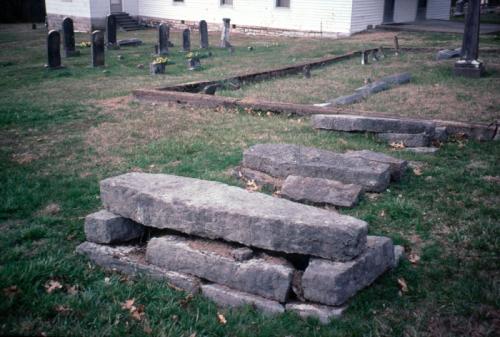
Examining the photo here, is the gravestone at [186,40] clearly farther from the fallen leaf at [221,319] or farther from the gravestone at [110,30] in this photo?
the fallen leaf at [221,319]

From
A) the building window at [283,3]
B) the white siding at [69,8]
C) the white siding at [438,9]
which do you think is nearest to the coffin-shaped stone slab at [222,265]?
the building window at [283,3]

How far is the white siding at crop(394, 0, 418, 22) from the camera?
88.4 ft

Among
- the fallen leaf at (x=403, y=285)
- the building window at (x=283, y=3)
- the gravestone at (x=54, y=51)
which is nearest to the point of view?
the fallen leaf at (x=403, y=285)

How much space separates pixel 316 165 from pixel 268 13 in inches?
838

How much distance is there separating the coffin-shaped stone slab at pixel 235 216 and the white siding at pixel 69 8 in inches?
1027

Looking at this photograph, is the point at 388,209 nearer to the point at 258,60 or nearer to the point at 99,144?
the point at 99,144

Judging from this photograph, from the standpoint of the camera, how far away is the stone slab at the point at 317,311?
345 centimetres

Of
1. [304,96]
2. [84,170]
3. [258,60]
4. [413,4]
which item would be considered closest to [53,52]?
[258,60]

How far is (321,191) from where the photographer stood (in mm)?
5277

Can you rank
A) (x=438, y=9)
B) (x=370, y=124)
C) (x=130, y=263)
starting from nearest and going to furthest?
(x=130, y=263) < (x=370, y=124) < (x=438, y=9)

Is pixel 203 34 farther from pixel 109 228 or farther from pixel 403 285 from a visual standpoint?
pixel 403 285

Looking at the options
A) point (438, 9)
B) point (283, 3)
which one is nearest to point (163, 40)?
point (283, 3)

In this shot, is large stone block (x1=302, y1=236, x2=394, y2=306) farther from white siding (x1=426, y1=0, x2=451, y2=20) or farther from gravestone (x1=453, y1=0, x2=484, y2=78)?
white siding (x1=426, y1=0, x2=451, y2=20)

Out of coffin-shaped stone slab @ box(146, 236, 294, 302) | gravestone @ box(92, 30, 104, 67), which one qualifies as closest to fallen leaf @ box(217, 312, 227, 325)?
coffin-shaped stone slab @ box(146, 236, 294, 302)
